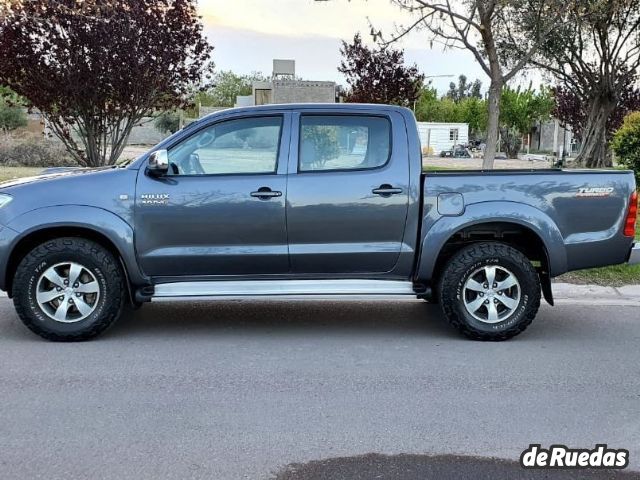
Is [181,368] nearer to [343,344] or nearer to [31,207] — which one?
[343,344]

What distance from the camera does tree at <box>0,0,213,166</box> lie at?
12.7 m

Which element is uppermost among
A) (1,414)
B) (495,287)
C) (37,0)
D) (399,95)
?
(37,0)

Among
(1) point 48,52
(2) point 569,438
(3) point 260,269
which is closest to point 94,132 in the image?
(1) point 48,52

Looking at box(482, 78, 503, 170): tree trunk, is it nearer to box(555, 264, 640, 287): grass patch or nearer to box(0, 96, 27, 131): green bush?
box(555, 264, 640, 287): grass patch

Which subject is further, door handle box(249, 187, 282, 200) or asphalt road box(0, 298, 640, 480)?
door handle box(249, 187, 282, 200)

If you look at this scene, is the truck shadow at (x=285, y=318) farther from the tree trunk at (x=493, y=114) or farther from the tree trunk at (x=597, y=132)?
the tree trunk at (x=597, y=132)

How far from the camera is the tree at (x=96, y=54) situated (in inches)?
501

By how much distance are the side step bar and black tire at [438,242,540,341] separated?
1.06 ft

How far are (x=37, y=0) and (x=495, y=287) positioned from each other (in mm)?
10672

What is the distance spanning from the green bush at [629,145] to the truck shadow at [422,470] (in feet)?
36.8

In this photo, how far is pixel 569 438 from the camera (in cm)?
395

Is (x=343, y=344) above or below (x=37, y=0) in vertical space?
below

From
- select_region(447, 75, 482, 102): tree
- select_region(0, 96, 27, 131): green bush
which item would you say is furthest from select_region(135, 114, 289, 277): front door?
select_region(447, 75, 482, 102): tree

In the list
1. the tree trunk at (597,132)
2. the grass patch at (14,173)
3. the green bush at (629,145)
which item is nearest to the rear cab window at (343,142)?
the green bush at (629,145)
